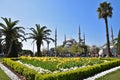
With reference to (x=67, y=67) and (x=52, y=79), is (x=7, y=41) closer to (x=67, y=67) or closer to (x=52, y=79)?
(x=67, y=67)

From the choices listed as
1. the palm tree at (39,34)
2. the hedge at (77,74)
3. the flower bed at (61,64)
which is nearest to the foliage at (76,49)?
the palm tree at (39,34)

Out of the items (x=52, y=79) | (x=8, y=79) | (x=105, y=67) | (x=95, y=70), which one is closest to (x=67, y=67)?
(x=95, y=70)

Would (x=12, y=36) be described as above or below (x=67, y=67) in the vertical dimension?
above

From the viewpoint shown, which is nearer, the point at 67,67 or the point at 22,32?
the point at 67,67

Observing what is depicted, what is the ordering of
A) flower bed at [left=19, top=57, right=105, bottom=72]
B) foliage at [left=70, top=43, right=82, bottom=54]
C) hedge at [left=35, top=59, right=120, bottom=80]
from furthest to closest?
foliage at [left=70, top=43, right=82, bottom=54] → flower bed at [left=19, top=57, right=105, bottom=72] → hedge at [left=35, top=59, right=120, bottom=80]

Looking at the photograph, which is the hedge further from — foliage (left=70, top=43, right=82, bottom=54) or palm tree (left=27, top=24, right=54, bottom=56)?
foliage (left=70, top=43, right=82, bottom=54)

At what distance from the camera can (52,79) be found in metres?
12.9

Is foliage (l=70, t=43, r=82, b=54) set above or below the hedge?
above

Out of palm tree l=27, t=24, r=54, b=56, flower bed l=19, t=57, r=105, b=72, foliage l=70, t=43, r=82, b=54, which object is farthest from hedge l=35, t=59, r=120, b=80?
foliage l=70, t=43, r=82, b=54

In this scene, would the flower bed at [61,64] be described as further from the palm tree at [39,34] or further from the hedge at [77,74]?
the palm tree at [39,34]

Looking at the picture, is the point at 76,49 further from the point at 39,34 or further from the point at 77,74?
the point at 77,74

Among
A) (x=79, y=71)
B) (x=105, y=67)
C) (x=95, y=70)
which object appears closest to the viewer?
(x=79, y=71)

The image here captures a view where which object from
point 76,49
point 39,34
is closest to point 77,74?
point 39,34

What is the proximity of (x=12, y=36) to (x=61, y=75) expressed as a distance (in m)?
35.7
